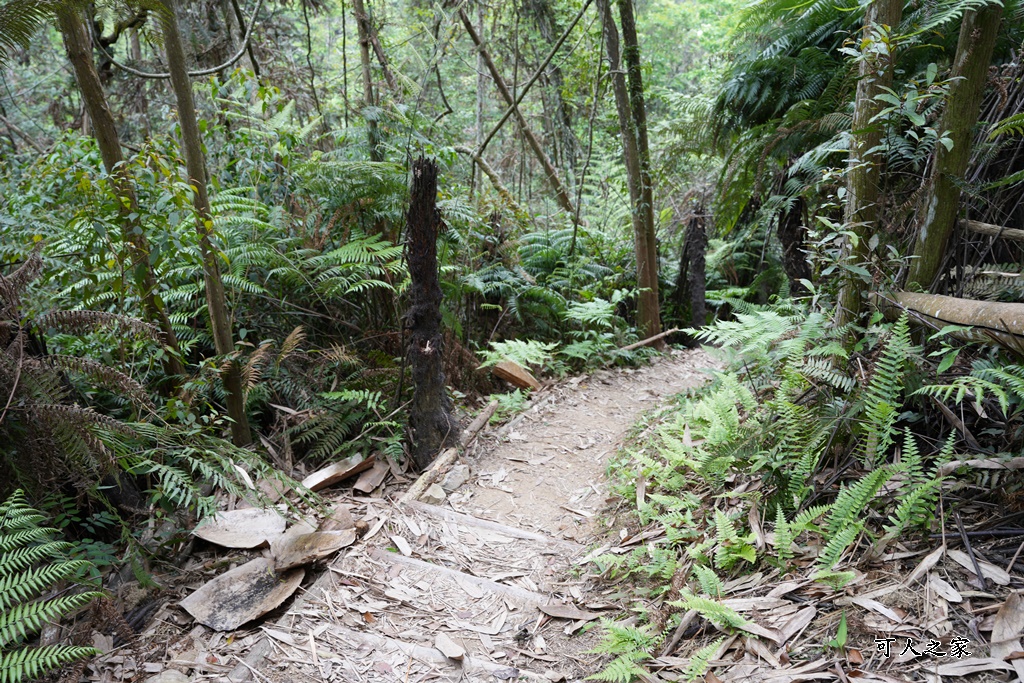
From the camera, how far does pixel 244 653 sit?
2322 millimetres

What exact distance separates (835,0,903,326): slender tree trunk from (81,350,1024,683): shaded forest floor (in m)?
1.02

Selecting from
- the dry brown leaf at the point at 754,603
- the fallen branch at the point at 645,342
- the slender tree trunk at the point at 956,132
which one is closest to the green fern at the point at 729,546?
the dry brown leaf at the point at 754,603

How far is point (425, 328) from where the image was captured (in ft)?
12.4

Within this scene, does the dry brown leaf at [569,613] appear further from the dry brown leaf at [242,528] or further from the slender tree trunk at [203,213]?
the slender tree trunk at [203,213]

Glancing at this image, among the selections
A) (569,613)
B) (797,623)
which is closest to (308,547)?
(569,613)

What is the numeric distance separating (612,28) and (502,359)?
4088mm

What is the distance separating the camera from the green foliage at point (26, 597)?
1.88 m

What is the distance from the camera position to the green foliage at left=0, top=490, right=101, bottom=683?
1.88m

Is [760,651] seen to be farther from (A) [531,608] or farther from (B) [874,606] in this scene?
(A) [531,608]

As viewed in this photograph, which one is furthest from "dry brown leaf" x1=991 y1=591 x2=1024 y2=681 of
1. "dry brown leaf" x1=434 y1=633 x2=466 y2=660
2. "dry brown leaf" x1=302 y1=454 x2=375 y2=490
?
"dry brown leaf" x1=302 y1=454 x2=375 y2=490

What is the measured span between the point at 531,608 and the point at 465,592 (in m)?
0.34

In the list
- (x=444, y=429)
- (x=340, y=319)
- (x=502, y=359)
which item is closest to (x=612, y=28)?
(x=502, y=359)

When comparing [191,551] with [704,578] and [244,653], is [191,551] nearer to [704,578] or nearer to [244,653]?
[244,653]

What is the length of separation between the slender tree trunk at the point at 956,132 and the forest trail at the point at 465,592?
2012 mm
